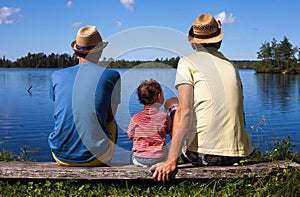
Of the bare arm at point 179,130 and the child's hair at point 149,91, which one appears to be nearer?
the bare arm at point 179,130

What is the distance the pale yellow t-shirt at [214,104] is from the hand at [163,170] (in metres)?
0.33

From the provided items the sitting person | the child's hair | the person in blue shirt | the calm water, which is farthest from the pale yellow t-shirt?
the person in blue shirt

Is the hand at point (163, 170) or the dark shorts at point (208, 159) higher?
the dark shorts at point (208, 159)

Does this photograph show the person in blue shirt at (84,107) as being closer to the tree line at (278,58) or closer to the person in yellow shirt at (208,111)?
the person in yellow shirt at (208,111)

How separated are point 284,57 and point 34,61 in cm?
5943

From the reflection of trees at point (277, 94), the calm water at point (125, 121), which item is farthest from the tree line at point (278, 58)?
the calm water at point (125, 121)

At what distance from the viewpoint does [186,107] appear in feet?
11.6

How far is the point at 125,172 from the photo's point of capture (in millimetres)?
3707

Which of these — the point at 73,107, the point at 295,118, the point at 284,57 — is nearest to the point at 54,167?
the point at 73,107

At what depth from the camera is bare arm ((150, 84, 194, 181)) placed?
3520 millimetres

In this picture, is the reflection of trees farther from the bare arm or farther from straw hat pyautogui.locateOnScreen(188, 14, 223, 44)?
the bare arm

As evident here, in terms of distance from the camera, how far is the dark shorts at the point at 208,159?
3.74 metres

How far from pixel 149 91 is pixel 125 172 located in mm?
803

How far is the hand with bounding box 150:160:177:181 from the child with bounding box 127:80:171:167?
0.23 m
